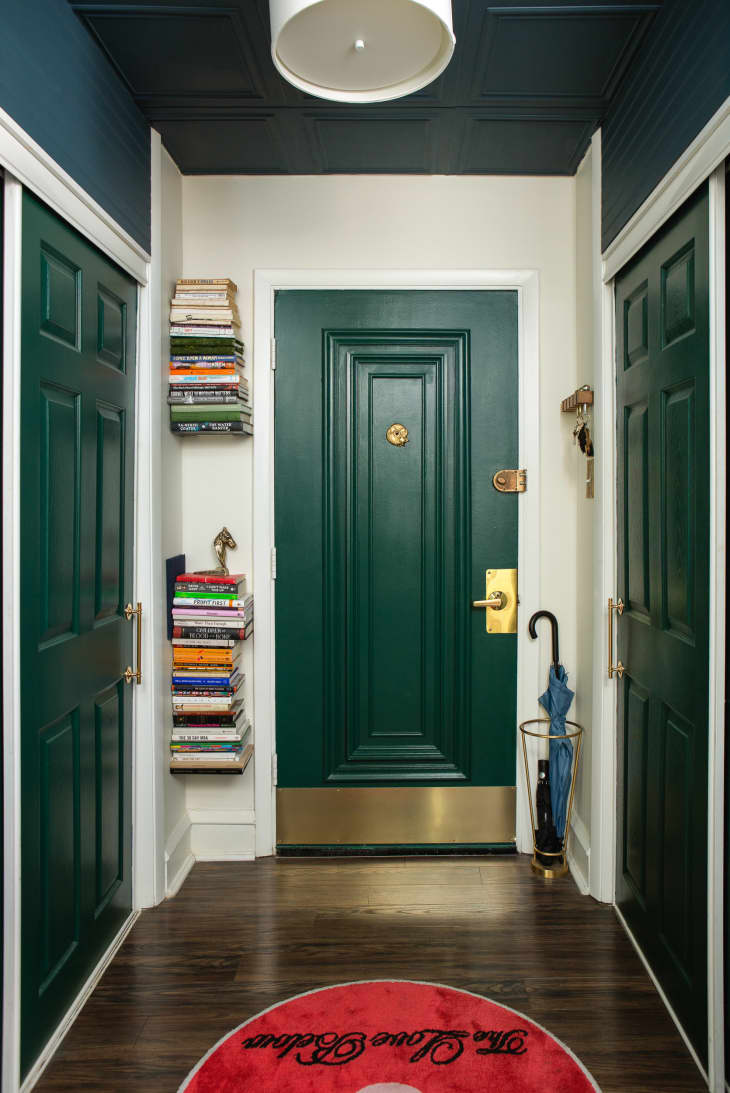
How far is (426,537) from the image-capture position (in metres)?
2.99

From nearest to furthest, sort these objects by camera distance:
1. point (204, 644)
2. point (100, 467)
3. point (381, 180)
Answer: point (100, 467) < point (204, 644) < point (381, 180)

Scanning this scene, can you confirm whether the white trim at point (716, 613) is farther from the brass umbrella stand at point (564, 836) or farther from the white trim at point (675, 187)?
the brass umbrella stand at point (564, 836)

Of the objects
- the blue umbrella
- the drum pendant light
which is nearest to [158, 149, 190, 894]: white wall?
the drum pendant light

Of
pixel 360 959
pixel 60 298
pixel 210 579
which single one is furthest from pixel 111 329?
pixel 360 959

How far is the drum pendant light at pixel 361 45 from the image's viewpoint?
4.89 ft

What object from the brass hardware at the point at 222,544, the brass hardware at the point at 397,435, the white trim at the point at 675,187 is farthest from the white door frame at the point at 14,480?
the white trim at the point at 675,187

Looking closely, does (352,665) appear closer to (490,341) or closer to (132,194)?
(490,341)

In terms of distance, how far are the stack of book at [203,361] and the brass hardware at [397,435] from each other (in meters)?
0.58

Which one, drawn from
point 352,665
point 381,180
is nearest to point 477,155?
point 381,180

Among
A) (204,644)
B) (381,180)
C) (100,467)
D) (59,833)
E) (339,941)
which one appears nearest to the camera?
(59,833)

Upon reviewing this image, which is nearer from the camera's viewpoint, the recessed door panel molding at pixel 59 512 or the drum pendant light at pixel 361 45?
the drum pendant light at pixel 361 45

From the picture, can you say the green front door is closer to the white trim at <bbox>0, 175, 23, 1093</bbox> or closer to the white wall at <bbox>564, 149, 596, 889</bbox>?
the white wall at <bbox>564, 149, 596, 889</bbox>

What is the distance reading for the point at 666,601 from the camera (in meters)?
2.07

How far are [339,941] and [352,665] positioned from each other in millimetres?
982
